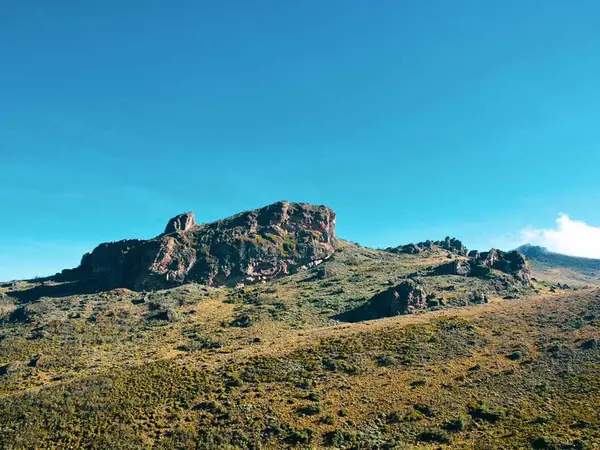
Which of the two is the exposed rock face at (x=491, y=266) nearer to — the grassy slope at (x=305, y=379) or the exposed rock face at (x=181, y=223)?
the grassy slope at (x=305, y=379)

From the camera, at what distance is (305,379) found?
6216cm

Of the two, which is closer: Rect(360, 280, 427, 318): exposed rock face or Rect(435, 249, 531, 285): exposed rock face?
Rect(360, 280, 427, 318): exposed rock face

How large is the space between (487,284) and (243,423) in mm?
100602

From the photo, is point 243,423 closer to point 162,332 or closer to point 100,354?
point 100,354

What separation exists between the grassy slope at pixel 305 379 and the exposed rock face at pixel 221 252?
41.8 m

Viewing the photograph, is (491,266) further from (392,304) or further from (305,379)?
(305,379)

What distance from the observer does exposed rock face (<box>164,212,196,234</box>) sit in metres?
181

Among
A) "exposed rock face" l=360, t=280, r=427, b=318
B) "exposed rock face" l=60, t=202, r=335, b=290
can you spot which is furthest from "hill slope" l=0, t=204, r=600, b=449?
"exposed rock face" l=60, t=202, r=335, b=290

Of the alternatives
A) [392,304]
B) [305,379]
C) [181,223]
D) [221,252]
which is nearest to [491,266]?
[392,304]

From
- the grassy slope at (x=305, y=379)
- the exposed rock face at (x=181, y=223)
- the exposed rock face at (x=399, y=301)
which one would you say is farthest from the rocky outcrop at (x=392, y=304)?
the exposed rock face at (x=181, y=223)

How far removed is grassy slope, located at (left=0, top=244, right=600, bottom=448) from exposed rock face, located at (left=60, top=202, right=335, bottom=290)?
41.8 meters

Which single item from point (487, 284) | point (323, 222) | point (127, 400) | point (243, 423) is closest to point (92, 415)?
point (127, 400)

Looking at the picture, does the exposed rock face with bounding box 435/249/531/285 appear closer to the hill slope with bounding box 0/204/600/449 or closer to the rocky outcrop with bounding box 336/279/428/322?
the hill slope with bounding box 0/204/600/449

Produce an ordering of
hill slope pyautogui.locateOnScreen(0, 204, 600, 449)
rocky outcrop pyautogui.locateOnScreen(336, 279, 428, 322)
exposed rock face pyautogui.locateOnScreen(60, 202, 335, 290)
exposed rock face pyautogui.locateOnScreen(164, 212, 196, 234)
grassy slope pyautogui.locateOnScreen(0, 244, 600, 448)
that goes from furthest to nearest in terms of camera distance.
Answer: exposed rock face pyautogui.locateOnScreen(164, 212, 196, 234), exposed rock face pyautogui.locateOnScreen(60, 202, 335, 290), rocky outcrop pyautogui.locateOnScreen(336, 279, 428, 322), hill slope pyautogui.locateOnScreen(0, 204, 600, 449), grassy slope pyautogui.locateOnScreen(0, 244, 600, 448)
